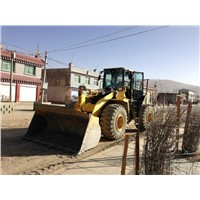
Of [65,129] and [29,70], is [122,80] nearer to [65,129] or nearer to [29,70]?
[65,129]

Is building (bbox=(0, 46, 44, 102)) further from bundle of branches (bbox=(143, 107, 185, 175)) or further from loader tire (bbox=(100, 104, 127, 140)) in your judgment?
bundle of branches (bbox=(143, 107, 185, 175))

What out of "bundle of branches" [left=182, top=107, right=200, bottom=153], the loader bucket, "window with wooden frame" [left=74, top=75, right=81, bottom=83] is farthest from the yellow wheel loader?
"window with wooden frame" [left=74, top=75, right=81, bottom=83]

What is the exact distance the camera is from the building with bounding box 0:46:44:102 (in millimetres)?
24219

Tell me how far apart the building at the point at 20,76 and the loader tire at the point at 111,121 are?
1833 cm

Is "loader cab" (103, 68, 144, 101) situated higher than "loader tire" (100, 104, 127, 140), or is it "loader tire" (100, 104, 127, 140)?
"loader cab" (103, 68, 144, 101)

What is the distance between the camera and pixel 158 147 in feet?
12.7

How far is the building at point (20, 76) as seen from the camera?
953 inches

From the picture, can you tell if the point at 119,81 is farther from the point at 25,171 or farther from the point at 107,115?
the point at 25,171

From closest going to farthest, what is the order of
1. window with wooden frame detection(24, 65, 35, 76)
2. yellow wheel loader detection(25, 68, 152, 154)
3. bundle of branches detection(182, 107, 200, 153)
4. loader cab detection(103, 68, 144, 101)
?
bundle of branches detection(182, 107, 200, 153) → yellow wheel loader detection(25, 68, 152, 154) → loader cab detection(103, 68, 144, 101) → window with wooden frame detection(24, 65, 35, 76)

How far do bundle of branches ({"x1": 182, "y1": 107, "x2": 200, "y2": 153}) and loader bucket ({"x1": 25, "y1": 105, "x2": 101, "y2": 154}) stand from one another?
2.33 meters

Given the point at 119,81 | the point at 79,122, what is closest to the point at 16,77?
the point at 119,81

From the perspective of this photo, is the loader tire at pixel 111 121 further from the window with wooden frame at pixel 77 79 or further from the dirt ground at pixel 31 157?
the window with wooden frame at pixel 77 79

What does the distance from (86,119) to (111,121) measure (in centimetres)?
100
